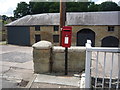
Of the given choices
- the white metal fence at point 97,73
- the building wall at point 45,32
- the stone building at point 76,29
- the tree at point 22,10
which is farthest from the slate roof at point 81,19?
the tree at point 22,10

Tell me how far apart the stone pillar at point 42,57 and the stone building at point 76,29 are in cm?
1824

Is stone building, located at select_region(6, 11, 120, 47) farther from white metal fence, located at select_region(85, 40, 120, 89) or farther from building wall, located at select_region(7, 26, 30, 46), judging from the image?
white metal fence, located at select_region(85, 40, 120, 89)

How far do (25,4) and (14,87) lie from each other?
184ft

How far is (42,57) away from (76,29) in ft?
60.5

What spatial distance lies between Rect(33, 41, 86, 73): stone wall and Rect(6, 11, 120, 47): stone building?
704 inches

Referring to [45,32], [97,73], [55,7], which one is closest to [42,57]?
[97,73]

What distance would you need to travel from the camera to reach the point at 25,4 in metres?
56.5

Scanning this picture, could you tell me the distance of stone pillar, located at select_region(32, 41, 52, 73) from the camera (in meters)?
5.54

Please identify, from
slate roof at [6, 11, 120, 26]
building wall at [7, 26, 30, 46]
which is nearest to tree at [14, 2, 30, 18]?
slate roof at [6, 11, 120, 26]

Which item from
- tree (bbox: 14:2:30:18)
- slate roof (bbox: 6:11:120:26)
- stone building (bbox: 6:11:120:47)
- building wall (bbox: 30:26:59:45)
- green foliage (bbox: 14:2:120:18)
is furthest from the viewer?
tree (bbox: 14:2:30:18)

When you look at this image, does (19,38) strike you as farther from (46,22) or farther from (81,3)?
(81,3)

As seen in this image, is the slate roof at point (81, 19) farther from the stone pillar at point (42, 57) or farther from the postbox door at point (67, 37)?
the stone pillar at point (42, 57)

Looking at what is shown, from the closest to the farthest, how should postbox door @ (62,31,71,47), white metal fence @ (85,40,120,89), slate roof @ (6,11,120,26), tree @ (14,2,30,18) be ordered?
white metal fence @ (85,40,120,89)
postbox door @ (62,31,71,47)
slate roof @ (6,11,120,26)
tree @ (14,2,30,18)

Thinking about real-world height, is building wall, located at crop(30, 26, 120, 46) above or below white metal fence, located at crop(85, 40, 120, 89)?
above
